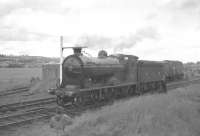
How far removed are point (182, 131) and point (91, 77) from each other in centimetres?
683

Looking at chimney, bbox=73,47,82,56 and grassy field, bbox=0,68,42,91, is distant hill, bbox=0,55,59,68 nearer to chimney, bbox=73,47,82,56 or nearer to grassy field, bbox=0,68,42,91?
grassy field, bbox=0,68,42,91

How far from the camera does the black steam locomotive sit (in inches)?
551

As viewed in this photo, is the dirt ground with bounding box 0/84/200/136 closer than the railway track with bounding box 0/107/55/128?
Yes

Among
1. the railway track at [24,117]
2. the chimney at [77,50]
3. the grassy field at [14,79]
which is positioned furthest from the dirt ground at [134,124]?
the grassy field at [14,79]

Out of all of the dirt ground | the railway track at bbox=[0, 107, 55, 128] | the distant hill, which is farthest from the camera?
the distant hill

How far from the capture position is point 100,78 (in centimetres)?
1606

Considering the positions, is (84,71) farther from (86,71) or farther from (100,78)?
(100,78)

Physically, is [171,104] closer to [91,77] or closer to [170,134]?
[170,134]

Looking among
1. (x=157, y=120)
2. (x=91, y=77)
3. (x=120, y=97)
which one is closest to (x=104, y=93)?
(x=91, y=77)

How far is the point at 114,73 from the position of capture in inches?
677

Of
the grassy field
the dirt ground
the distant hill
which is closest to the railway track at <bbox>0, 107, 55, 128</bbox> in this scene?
the dirt ground

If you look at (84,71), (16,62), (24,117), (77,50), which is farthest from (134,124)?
(16,62)

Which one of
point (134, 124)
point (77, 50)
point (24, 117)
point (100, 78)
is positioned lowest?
point (24, 117)

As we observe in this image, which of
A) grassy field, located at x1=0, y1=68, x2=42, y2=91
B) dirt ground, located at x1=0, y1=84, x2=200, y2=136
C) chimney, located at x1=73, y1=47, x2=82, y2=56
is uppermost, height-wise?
chimney, located at x1=73, y1=47, x2=82, y2=56
